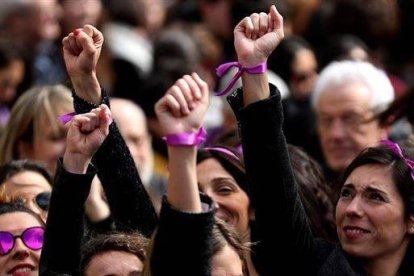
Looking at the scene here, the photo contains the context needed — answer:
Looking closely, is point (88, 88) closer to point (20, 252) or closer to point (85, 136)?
point (85, 136)

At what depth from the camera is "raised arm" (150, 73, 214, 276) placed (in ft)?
12.5

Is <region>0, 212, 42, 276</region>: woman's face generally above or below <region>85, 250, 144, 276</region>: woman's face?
below

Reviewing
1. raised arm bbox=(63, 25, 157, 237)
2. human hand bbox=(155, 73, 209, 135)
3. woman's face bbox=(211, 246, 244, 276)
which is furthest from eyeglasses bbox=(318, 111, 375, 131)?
human hand bbox=(155, 73, 209, 135)

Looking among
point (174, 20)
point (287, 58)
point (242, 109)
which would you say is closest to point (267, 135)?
point (242, 109)

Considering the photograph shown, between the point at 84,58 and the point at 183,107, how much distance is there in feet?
2.87

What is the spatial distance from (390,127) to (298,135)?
3.61 ft

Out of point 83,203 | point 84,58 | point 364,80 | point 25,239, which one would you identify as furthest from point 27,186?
point 364,80

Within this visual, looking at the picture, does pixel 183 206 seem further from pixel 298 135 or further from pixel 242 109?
pixel 298 135

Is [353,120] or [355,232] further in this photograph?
[353,120]

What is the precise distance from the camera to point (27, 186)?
5.56 m

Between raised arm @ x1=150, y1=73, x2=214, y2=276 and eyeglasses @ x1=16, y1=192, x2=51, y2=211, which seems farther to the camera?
eyeglasses @ x1=16, y1=192, x2=51, y2=211

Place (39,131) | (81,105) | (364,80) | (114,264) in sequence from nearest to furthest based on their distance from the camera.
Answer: (114,264) < (81,105) < (39,131) < (364,80)

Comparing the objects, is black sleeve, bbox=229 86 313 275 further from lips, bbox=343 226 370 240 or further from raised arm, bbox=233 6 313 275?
lips, bbox=343 226 370 240

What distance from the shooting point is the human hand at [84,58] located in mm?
4539
